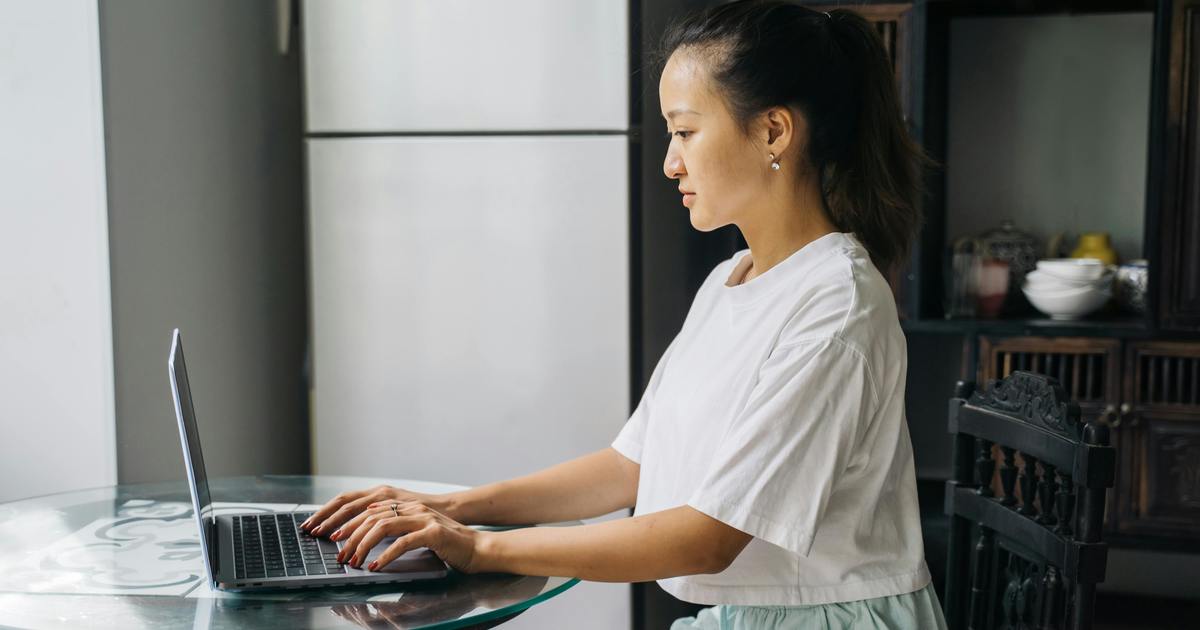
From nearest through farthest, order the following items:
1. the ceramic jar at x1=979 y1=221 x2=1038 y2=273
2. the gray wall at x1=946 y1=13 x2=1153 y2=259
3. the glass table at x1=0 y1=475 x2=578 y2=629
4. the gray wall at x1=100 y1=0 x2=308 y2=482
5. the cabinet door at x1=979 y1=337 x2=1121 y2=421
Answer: the glass table at x1=0 y1=475 x2=578 y2=629, the gray wall at x1=100 y1=0 x2=308 y2=482, the cabinet door at x1=979 y1=337 x2=1121 y2=421, the ceramic jar at x1=979 y1=221 x2=1038 y2=273, the gray wall at x1=946 y1=13 x2=1153 y2=259

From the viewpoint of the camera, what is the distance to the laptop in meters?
1.15

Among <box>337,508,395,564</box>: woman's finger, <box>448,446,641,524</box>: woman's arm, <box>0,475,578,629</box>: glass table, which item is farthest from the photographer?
<box>448,446,641,524</box>: woman's arm

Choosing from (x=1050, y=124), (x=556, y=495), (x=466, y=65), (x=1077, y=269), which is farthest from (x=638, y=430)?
(x=1050, y=124)

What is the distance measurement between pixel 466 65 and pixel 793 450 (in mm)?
1479

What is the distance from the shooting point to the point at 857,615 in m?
1.21

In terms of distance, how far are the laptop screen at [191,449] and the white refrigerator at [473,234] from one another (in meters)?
1.12

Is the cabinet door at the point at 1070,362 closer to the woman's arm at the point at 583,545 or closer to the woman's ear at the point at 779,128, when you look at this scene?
the woman's ear at the point at 779,128

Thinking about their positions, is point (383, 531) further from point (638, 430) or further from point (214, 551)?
point (638, 430)

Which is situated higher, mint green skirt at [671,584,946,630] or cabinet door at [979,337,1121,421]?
cabinet door at [979,337,1121,421]

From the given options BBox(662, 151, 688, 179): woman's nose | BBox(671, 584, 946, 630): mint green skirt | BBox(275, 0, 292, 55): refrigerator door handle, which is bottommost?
BBox(671, 584, 946, 630): mint green skirt

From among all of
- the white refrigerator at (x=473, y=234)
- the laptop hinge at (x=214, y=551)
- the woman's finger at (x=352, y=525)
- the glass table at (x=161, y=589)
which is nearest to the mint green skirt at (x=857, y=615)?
the glass table at (x=161, y=589)

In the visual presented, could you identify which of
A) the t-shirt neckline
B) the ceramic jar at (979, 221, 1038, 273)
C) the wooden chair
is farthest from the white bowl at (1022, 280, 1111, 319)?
the t-shirt neckline

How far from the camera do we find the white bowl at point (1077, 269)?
247 cm

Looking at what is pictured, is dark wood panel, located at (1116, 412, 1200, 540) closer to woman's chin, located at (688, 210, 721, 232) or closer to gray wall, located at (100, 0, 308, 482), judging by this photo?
woman's chin, located at (688, 210, 721, 232)
